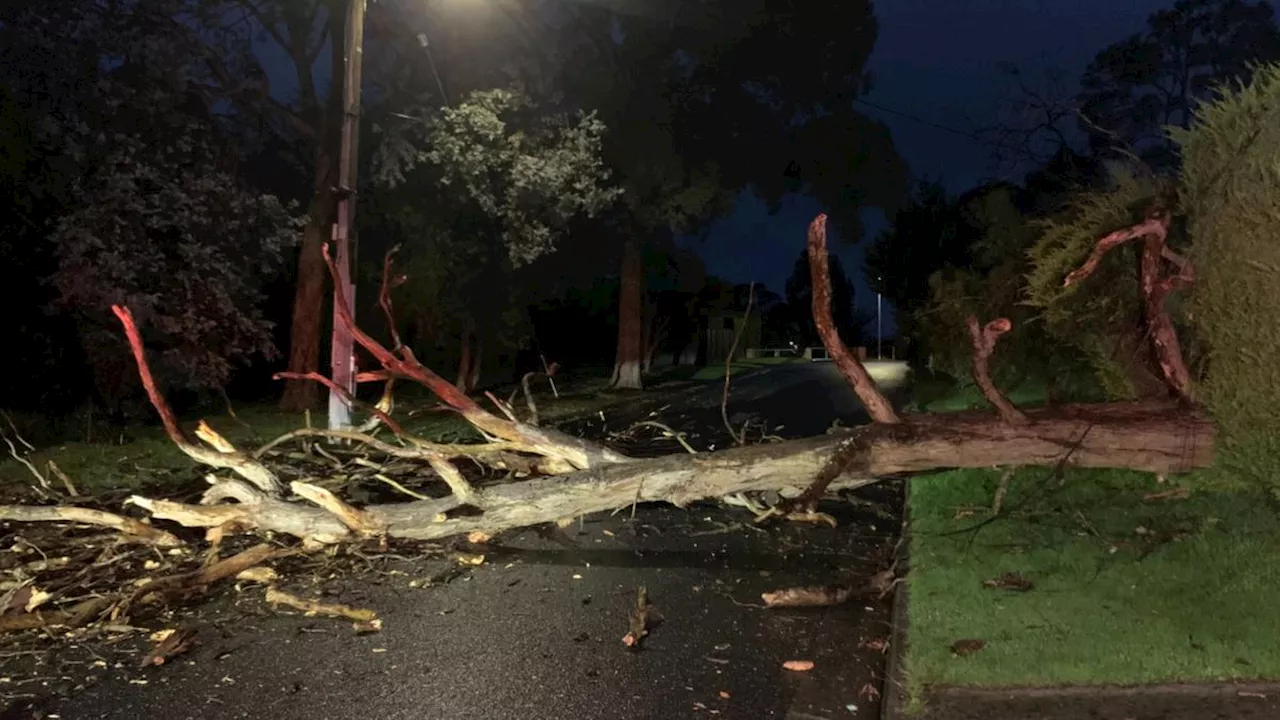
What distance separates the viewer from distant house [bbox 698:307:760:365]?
5184 centimetres

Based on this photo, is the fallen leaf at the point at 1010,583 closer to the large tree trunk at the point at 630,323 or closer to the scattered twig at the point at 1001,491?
the scattered twig at the point at 1001,491

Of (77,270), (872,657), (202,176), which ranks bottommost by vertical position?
(872,657)

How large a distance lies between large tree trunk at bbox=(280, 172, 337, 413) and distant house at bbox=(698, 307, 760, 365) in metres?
25.7

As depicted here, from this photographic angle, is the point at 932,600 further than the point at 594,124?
No

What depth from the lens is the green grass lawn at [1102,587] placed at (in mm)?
4824

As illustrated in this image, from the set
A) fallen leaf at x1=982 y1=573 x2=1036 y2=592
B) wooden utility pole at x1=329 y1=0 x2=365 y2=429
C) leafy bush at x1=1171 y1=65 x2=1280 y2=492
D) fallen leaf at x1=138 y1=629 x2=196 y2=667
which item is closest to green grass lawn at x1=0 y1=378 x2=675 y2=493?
wooden utility pole at x1=329 y1=0 x2=365 y2=429

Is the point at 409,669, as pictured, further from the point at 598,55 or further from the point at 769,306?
the point at 769,306

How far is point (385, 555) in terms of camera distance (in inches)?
308

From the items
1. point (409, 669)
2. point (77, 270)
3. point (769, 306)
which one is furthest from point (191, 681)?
point (769, 306)

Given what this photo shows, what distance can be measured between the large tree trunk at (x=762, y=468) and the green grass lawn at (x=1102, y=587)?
1.84 feet

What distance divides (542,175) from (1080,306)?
11591 millimetres

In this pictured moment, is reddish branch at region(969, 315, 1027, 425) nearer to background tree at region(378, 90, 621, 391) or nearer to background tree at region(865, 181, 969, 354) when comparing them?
background tree at region(378, 90, 621, 391)

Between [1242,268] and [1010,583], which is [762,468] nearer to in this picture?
[1010,583]

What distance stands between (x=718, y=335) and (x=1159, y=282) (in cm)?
4942
